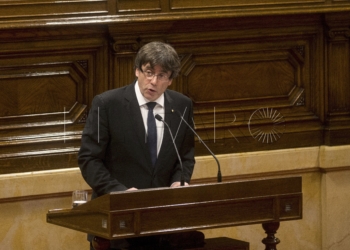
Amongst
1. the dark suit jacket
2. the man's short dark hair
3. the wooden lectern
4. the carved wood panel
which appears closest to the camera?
the wooden lectern

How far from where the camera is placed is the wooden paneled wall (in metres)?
5.99

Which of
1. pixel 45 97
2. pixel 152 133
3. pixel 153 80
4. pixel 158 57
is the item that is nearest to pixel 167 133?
pixel 152 133

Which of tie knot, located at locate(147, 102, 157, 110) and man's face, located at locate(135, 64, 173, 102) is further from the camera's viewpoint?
tie knot, located at locate(147, 102, 157, 110)

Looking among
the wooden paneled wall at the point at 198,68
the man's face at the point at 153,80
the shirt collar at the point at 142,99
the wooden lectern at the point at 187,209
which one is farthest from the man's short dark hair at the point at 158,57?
the wooden paneled wall at the point at 198,68

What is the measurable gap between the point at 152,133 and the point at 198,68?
5.75 ft

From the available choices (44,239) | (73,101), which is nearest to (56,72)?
(73,101)

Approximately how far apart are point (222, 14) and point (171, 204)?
2.52 meters

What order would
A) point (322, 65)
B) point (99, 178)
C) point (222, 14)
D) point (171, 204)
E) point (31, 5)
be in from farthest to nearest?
point (322, 65) < point (222, 14) < point (31, 5) < point (99, 178) < point (171, 204)

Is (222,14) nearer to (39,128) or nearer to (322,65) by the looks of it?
(322,65)

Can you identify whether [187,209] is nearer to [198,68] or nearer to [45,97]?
[45,97]

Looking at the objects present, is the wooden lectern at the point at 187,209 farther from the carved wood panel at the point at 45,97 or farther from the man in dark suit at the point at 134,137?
the carved wood panel at the point at 45,97

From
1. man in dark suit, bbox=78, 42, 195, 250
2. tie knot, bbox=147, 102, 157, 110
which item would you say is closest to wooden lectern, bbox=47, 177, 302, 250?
man in dark suit, bbox=78, 42, 195, 250

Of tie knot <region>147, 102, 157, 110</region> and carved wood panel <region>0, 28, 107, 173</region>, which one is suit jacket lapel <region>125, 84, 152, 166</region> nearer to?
tie knot <region>147, 102, 157, 110</region>

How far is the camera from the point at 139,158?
4.81m
